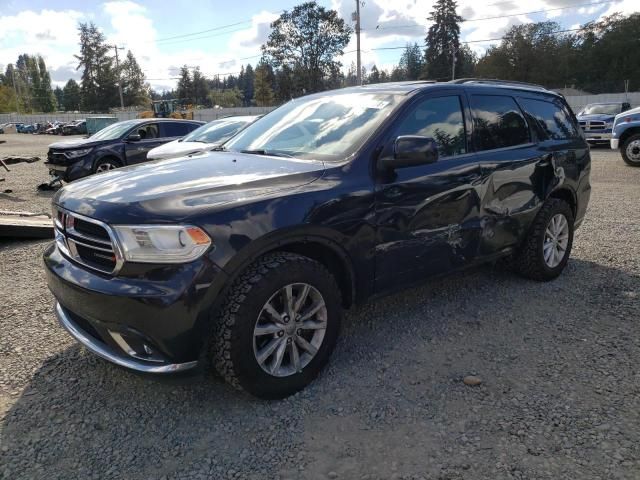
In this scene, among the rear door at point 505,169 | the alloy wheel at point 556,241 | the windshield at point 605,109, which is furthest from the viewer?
the windshield at point 605,109

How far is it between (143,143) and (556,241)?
9.65m

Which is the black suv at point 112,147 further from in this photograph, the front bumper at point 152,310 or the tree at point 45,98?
the tree at point 45,98

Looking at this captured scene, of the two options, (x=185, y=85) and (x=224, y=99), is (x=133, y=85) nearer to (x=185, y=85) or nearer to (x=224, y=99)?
(x=185, y=85)

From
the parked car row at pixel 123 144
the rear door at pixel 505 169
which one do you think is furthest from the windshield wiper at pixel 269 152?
the parked car row at pixel 123 144

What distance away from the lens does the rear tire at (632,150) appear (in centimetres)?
1291

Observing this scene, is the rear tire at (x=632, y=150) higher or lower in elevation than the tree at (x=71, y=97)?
lower

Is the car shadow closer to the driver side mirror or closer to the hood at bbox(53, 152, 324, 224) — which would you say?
the hood at bbox(53, 152, 324, 224)

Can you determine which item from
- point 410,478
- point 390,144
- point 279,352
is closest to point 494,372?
point 410,478

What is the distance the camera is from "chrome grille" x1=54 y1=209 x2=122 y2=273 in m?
2.52

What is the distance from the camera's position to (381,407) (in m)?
2.84

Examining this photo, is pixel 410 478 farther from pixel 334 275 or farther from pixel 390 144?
pixel 390 144

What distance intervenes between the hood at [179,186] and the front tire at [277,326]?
420 mm

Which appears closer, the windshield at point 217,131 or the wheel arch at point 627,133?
the windshield at point 217,131

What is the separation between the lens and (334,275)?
10.3ft
